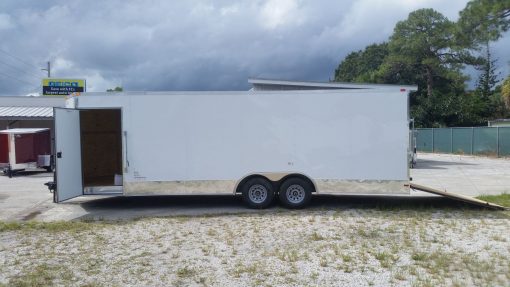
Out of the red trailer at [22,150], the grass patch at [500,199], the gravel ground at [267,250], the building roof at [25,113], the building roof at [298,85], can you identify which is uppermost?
the building roof at [298,85]

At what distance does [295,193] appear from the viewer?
10.8 meters

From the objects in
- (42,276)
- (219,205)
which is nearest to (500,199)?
(219,205)

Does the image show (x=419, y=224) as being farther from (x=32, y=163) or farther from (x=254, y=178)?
(x=32, y=163)

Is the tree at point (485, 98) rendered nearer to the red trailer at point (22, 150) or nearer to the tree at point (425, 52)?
the tree at point (425, 52)

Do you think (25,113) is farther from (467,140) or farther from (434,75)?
Result: (434,75)

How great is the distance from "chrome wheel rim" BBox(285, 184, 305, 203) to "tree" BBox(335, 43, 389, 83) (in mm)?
60179

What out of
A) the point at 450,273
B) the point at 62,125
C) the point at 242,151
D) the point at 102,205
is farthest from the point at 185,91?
the point at 450,273

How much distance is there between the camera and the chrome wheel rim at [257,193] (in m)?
10.8

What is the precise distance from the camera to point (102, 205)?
11977 mm

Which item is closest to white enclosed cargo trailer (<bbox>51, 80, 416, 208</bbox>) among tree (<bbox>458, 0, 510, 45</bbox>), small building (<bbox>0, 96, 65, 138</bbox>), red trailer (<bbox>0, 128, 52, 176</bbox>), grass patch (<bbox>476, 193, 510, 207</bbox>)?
grass patch (<bbox>476, 193, 510, 207</bbox>)

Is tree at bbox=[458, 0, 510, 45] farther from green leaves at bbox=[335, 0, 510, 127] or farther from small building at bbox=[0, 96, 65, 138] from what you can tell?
small building at bbox=[0, 96, 65, 138]

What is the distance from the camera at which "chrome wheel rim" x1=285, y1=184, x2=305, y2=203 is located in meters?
10.7

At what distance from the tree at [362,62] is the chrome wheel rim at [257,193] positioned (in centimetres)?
6029

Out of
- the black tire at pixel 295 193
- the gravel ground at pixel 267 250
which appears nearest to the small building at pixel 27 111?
the gravel ground at pixel 267 250
